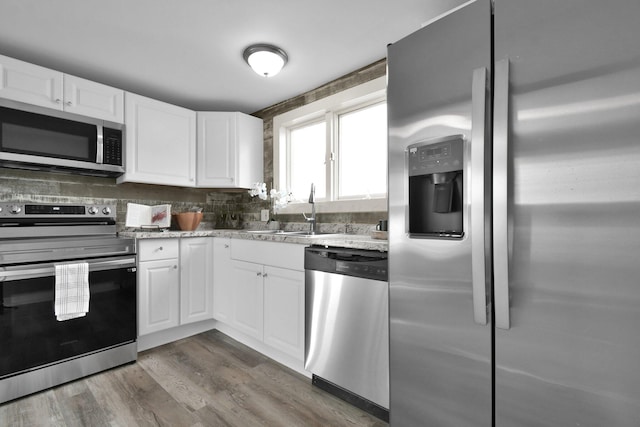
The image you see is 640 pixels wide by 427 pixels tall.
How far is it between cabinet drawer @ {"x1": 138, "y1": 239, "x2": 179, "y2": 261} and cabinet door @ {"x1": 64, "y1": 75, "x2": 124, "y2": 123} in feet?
3.46

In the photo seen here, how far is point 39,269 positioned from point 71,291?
0.72 ft

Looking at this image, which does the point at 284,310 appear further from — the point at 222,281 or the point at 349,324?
the point at 222,281

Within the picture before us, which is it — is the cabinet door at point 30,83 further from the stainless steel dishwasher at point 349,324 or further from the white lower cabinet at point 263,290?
the stainless steel dishwasher at point 349,324

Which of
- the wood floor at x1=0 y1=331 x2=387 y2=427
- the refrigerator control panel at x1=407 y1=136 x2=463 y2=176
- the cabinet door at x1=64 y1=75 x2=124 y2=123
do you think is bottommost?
the wood floor at x1=0 y1=331 x2=387 y2=427

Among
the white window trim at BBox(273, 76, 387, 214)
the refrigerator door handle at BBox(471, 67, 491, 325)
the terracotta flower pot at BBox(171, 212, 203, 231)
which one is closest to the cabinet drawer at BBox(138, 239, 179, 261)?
the terracotta flower pot at BBox(171, 212, 203, 231)

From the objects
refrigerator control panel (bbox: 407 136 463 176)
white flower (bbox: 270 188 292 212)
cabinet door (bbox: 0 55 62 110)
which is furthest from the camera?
white flower (bbox: 270 188 292 212)

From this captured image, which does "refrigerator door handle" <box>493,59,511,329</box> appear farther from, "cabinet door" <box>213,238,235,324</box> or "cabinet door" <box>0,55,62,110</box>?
"cabinet door" <box>0,55,62,110</box>

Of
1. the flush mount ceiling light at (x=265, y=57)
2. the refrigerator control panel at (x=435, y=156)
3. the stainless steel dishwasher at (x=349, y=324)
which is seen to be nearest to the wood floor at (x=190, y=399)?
the stainless steel dishwasher at (x=349, y=324)

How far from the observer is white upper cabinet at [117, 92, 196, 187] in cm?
265

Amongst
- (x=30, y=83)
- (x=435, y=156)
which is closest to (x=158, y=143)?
(x=30, y=83)

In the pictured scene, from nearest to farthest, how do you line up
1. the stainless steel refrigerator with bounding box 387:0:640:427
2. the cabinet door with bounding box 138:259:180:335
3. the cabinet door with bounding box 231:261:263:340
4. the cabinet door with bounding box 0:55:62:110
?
the stainless steel refrigerator with bounding box 387:0:640:427
the cabinet door with bounding box 0:55:62:110
the cabinet door with bounding box 231:261:263:340
the cabinet door with bounding box 138:259:180:335

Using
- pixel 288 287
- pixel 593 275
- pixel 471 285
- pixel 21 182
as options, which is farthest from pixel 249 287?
pixel 593 275

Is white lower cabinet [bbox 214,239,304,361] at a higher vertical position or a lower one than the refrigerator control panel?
lower

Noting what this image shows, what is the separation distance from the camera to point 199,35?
2.01 meters
